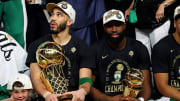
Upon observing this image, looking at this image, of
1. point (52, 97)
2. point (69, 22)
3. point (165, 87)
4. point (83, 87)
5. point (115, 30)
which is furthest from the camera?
point (115, 30)

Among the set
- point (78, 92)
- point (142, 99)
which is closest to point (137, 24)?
point (142, 99)

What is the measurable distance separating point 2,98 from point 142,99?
78.7 inches

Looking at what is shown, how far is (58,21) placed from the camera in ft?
21.9

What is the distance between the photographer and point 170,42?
22.1ft

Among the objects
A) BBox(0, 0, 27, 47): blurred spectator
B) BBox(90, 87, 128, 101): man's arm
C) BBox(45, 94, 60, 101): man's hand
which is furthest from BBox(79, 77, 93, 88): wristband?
BBox(0, 0, 27, 47): blurred spectator

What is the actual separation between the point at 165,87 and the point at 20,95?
198 centimetres

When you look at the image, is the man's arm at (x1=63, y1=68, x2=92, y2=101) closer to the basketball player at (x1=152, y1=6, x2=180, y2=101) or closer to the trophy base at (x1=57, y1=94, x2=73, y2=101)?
the trophy base at (x1=57, y1=94, x2=73, y2=101)

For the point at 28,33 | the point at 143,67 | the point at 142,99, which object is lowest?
the point at 142,99

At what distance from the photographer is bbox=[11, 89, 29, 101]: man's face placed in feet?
20.8

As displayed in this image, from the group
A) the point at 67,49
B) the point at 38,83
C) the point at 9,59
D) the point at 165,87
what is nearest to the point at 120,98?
the point at 165,87

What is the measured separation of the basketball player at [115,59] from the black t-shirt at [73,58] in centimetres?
29

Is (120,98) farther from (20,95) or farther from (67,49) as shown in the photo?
(20,95)

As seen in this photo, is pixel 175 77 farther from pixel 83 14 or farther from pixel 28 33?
pixel 28 33

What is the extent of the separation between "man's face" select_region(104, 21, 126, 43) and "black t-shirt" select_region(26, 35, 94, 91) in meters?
0.46
